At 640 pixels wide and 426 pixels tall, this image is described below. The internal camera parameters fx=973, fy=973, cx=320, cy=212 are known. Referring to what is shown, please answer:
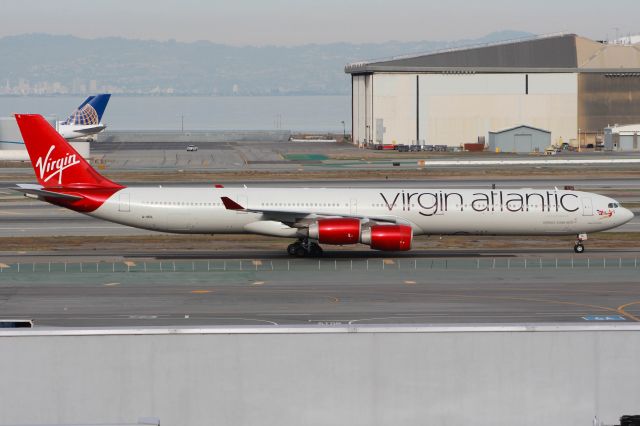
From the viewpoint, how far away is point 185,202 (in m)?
57.0

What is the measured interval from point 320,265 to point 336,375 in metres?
33.1

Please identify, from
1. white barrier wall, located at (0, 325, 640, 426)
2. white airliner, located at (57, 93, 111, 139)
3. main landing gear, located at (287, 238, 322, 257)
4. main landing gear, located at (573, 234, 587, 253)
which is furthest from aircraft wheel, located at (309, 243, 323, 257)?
white airliner, located at (57, 93, 111, 139)

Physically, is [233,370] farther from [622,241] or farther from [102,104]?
[102,104]

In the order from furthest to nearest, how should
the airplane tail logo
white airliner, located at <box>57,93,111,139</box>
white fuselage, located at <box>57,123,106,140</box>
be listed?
the airplane tail logo, white airliner, located at <box>57,93,111,139</box>, white fuselage, located at <box>57,123,106,140</box>

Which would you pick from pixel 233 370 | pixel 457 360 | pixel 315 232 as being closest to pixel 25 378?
pixel 233 370

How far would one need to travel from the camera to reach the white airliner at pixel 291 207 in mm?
56969

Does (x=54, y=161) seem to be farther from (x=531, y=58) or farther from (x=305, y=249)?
(x=531, y=58)

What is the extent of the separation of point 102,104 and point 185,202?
122 metres

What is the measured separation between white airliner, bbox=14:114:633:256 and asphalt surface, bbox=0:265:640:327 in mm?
5091

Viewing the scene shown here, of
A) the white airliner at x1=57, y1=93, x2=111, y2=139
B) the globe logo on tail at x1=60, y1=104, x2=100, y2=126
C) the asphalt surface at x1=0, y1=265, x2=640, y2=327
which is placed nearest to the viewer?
the asphalt surface at x1=0, y1=265, x2=640, y2=327

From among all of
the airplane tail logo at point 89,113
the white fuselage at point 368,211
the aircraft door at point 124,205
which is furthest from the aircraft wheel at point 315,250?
the airplane tail logo at point 89,113

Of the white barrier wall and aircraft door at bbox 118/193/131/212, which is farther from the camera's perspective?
aircraft door at bbox 118/193/131/212

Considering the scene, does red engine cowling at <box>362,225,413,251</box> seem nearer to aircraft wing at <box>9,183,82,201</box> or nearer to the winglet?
the winglet

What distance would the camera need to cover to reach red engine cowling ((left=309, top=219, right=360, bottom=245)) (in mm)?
54281
